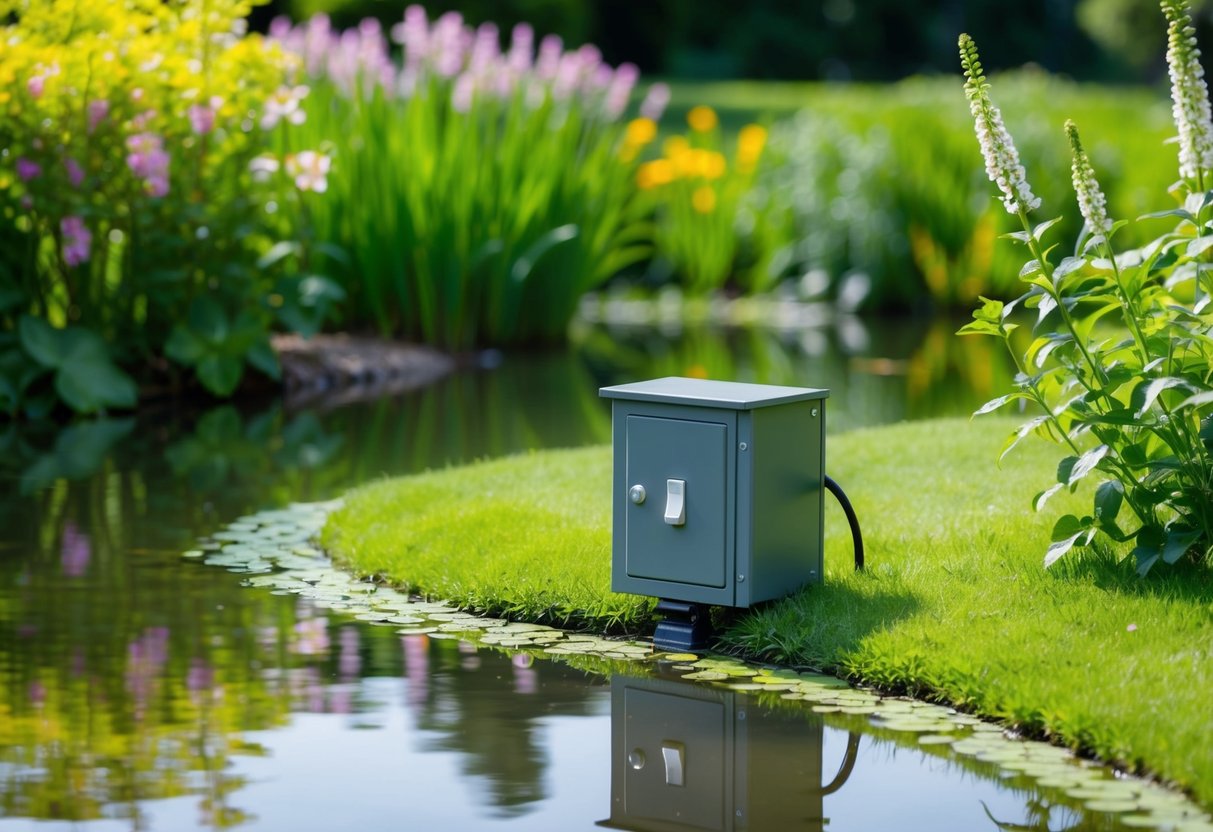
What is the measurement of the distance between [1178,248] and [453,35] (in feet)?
24.7

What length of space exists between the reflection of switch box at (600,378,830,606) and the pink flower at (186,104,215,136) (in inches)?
196

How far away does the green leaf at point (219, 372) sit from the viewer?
10.8 metres

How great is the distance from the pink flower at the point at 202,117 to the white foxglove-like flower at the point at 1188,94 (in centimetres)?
596

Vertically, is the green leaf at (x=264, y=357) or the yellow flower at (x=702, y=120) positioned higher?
the yellow flower at (x=702, y=120)

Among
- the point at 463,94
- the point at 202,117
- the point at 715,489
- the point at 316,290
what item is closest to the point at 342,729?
the point at 715,489

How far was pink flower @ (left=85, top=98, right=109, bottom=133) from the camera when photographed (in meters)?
9.70

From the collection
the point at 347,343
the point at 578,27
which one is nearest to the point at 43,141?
the point at 347,343

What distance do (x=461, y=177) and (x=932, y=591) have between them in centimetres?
741

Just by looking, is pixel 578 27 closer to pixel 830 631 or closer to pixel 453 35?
pixel 453 35

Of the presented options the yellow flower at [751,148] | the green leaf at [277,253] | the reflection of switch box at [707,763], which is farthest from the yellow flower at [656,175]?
the reflection of switch box at [707,763]

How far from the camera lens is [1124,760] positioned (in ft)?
14.8

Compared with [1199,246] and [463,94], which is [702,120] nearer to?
[463,94]

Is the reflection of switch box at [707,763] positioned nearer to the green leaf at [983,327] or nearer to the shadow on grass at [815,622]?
the shadow on grass at [815,622]

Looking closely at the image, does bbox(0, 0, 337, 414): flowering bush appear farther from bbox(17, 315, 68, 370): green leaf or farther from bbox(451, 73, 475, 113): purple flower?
bbox(451, 73, 475, 113): purple flower
